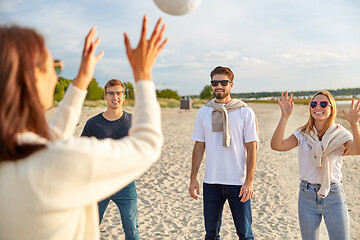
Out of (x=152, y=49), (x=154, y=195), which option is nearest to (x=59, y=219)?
(x=152, y=49)

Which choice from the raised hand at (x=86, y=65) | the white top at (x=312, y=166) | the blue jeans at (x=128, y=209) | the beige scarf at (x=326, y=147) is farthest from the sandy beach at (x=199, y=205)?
the raised hand at (x=86, y=65)

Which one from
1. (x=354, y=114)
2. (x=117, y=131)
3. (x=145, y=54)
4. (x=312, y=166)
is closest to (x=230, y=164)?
(x=312, y=166)

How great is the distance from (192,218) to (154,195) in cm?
145

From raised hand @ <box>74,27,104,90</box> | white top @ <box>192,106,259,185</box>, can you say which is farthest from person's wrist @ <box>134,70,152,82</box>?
white top @ <box>192,106,259,185</box>

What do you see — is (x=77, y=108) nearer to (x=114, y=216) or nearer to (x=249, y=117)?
(x=249, y=117)

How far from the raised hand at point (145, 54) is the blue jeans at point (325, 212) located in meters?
2.35

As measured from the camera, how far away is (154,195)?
6840 millimetres

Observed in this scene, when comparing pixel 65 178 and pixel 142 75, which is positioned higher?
pixel 142 75

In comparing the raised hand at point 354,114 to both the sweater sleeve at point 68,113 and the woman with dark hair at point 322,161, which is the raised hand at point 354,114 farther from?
the sweater sleeve at point 68,113

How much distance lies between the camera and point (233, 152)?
3.39 metres

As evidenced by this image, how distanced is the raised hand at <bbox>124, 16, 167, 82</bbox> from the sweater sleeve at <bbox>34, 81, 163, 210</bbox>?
58mm

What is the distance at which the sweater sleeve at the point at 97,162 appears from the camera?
3.57ft

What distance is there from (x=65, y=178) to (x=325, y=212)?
8.68ft

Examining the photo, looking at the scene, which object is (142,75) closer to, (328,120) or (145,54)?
(145,54)
